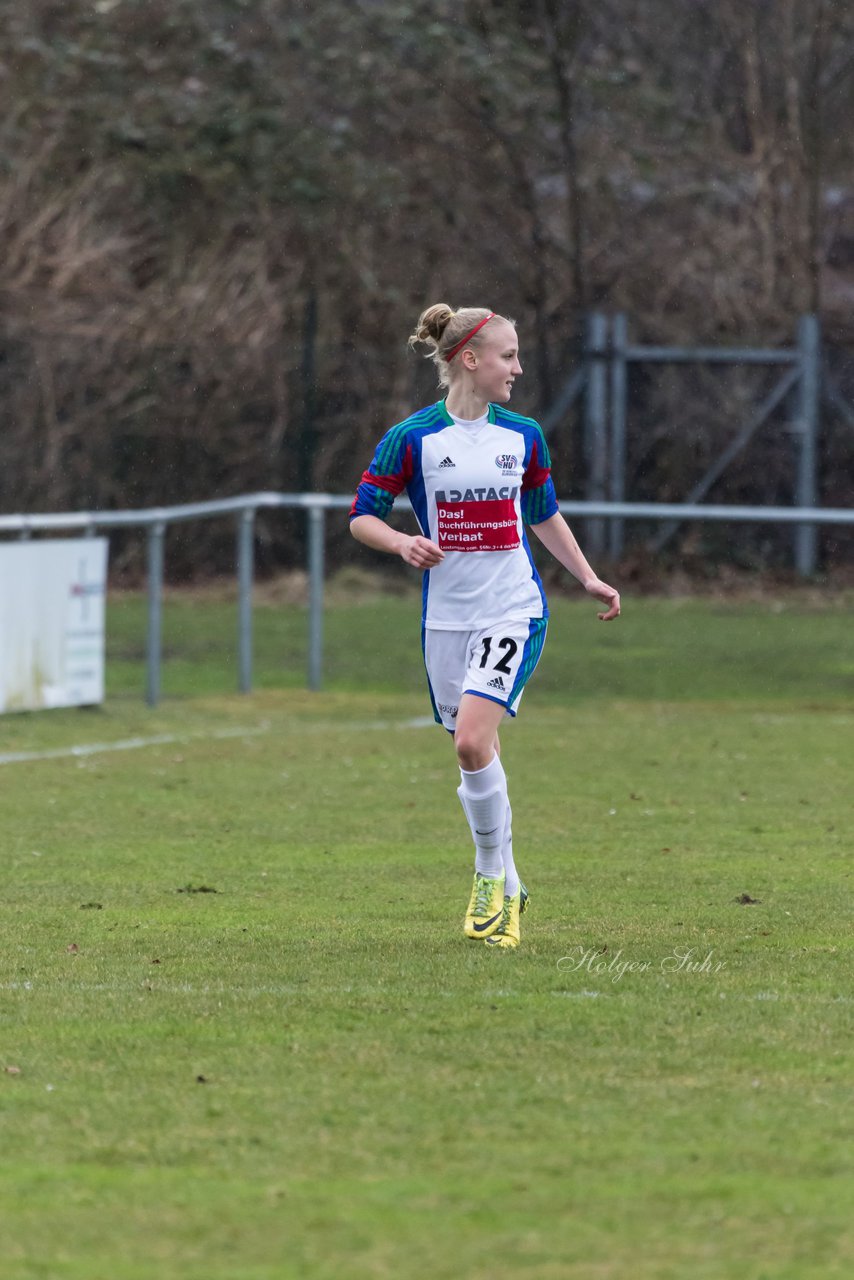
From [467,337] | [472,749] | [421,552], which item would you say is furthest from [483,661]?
[467,337]

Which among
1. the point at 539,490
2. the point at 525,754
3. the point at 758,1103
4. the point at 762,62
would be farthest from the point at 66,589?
the point at 762,62

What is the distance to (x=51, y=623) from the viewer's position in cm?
1334

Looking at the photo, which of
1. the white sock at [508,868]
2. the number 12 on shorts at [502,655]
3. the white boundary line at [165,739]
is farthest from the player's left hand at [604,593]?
the white boundary line at [165,739]

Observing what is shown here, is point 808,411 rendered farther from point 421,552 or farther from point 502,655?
point 421,552

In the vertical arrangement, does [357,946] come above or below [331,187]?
below

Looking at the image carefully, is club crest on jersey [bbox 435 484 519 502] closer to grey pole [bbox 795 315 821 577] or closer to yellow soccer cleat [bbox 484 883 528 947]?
yellow soccer cleat [bbox 484 883 528 947]

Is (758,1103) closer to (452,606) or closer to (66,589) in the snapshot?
(452,606)

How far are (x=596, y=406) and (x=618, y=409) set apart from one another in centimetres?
22

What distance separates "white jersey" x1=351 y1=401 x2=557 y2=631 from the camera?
6.68m

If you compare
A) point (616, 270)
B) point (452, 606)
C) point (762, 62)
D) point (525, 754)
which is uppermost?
point (762, 62)

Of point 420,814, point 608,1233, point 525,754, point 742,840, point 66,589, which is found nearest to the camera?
point 608,1233

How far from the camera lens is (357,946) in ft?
21.2

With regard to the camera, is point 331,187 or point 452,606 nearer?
point 452,606

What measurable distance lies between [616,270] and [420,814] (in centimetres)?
1582
